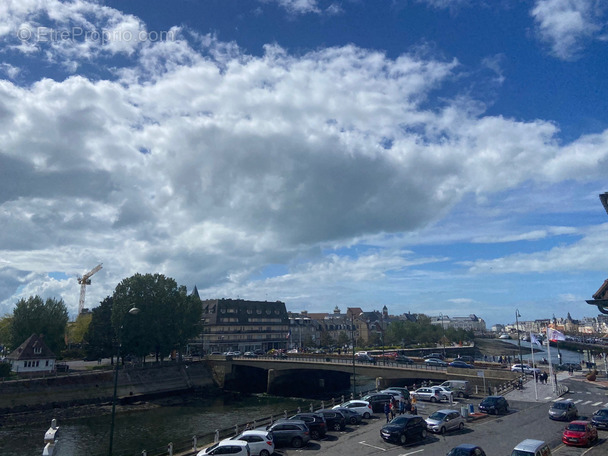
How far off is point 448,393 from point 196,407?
42820mm

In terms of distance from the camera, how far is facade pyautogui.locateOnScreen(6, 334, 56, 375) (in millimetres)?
72125

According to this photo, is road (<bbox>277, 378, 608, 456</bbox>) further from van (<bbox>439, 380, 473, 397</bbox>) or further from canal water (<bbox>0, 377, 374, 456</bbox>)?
canal water (<bbox>0, 377, 374, 456</bbox>)

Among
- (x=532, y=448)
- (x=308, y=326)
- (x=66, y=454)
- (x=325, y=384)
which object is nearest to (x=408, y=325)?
(x=308, y=326)

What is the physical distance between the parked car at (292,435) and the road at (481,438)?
2.33ft

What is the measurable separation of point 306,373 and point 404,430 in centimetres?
6325

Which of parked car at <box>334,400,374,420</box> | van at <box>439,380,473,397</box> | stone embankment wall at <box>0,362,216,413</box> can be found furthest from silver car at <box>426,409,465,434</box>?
stone embankment wall at <box>0,362,216,413</box>

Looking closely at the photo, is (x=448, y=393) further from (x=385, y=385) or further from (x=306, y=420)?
(x=385, y=385)

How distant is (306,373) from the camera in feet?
298

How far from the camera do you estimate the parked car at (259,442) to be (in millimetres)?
27953

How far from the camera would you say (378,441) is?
31.4 metres

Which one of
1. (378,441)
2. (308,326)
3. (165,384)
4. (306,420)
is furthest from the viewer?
(308,326)

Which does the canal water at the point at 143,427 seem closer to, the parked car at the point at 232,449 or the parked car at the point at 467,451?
the parked car at the point at 232,449

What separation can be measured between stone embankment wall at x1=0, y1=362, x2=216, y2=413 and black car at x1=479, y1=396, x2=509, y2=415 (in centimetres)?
5685

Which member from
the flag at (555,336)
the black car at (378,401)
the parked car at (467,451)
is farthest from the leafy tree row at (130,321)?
the parked car at (467,451)
